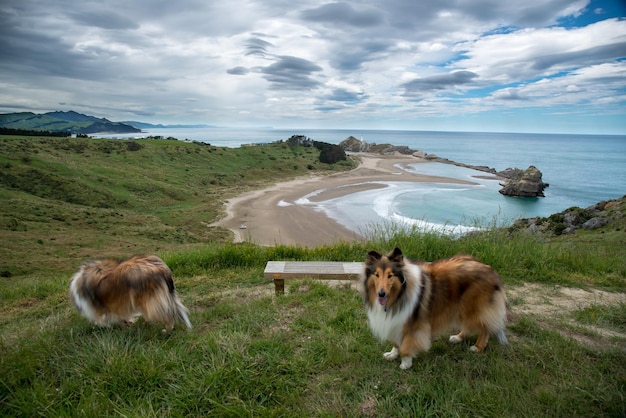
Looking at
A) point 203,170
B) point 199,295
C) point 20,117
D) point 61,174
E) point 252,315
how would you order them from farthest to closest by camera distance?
point 20,117
point 203,170
point 61,174
point 199,295
point 252,315

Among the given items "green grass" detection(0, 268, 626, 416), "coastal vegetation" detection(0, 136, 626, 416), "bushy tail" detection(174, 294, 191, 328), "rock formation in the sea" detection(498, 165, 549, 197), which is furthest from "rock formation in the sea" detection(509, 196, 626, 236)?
"bushy tail" detection(174, 294, 191, 328)

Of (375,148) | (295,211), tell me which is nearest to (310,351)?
(295,211)

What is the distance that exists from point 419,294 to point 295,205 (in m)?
30.8

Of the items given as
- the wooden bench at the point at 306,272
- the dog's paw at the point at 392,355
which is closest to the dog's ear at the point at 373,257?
the dog's paw at the point at 392,355

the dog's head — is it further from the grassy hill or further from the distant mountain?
the distant mountain

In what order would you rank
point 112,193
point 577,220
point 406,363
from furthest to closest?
point 112,193, point 577,220, point 406,363

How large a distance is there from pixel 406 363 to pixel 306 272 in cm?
245

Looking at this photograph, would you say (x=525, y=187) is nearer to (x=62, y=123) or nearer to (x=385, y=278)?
(x=385, y=278)

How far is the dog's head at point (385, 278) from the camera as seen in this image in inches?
136

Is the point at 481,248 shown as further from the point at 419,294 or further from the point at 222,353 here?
the point at 222,353

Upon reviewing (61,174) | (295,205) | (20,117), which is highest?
(20,117)

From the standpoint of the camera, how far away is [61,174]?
33.2m

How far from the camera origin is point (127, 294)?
4.26 m

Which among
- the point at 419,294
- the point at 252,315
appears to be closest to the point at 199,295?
the point at 252,315
